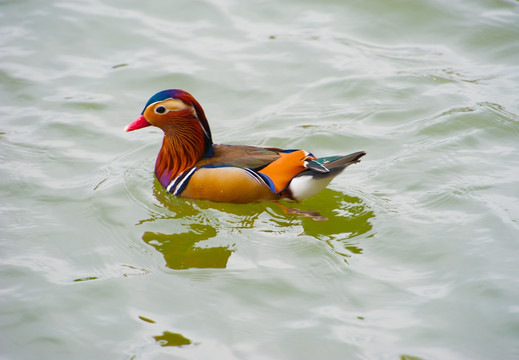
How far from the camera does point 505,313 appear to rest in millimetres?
4750

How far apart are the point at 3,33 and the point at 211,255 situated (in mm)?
6030

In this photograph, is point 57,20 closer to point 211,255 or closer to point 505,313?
point 211,255

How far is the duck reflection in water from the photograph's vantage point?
561 cm

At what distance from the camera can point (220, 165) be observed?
6.21m

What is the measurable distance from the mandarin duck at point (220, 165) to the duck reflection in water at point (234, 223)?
11cm

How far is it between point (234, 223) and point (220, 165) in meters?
0.60

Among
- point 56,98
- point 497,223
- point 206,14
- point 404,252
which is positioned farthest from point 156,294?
point 206,14

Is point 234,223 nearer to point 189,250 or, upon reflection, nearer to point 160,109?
point 189,250

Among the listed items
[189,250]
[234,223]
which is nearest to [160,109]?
[234,223]

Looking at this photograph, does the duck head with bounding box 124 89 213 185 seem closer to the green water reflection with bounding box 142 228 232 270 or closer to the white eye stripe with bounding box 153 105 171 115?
the white eye stripe with bounding box 153 105 171 115

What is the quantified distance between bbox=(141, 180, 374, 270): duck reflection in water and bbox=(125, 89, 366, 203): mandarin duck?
114 millimetres

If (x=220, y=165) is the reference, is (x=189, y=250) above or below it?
below

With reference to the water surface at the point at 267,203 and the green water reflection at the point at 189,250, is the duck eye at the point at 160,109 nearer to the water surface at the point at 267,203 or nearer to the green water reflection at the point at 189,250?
the water surface at the point at 267,203

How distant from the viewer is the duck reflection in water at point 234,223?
561cm
